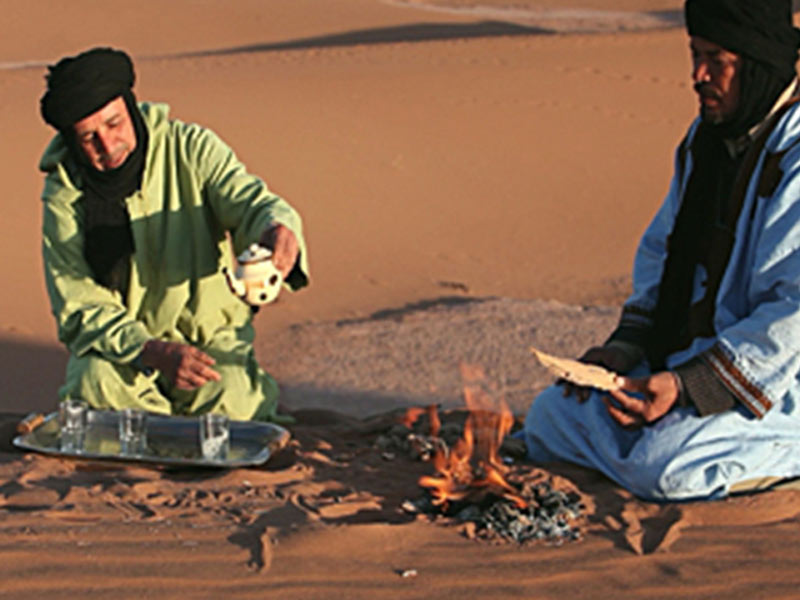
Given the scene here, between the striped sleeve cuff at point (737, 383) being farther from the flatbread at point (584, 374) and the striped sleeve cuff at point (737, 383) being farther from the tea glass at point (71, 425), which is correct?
the tea glass at point (71, 425)

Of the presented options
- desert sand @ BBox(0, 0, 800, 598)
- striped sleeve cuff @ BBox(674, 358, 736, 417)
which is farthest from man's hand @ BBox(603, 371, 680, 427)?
desert sand @ BBox(0, 0, 800, 598)

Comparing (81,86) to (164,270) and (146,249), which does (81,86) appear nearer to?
(146,249)

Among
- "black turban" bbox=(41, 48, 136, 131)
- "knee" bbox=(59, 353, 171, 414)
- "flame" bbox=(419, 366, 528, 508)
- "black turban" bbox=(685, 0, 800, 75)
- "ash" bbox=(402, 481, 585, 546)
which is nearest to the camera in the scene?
"ash" bbox=(402, 481, 585, 546)

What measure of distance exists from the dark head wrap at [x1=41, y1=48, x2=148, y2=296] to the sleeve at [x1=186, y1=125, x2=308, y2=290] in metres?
0.26

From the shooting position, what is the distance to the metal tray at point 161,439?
530 cm

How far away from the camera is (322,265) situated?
1012cm

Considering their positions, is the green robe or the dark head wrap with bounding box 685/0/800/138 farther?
the green robe

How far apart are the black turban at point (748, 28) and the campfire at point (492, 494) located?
1682 millimetres

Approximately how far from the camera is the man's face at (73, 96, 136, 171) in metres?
5.36

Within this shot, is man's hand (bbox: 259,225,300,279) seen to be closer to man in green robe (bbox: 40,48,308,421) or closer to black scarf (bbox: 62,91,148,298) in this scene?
man in green robe (bbox: 40,48,308,421)

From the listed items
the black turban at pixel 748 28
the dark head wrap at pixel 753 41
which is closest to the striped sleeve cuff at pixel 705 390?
the dark head wrap at pixel 753 41

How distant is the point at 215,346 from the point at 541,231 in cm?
595

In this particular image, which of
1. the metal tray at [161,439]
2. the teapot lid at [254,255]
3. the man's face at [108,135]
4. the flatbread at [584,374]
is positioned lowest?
the metal tray at [161,439]

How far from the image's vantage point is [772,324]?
15.1ft
